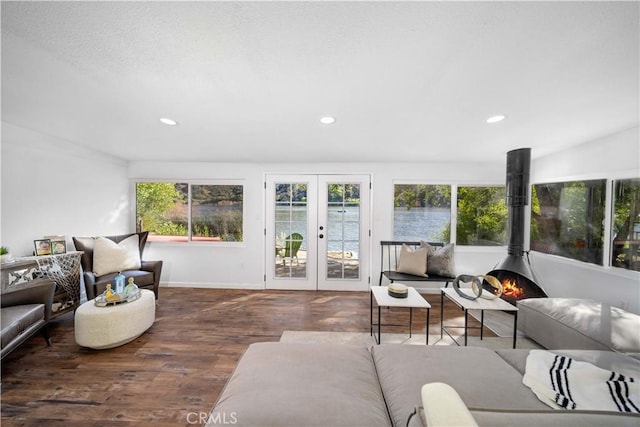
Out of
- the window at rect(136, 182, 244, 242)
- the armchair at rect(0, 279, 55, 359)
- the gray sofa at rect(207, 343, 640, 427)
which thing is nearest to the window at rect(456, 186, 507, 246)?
the gray sofa at rect(207, 343, 640, 427)

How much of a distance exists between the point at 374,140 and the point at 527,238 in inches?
120

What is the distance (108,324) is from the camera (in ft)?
6.67

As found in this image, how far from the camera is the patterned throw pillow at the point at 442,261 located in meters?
3.32

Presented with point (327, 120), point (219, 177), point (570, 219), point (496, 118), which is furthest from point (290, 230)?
point (570, 219)

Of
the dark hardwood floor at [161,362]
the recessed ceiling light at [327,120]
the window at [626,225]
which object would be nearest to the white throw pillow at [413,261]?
the dark hardwood floor at [161,362]

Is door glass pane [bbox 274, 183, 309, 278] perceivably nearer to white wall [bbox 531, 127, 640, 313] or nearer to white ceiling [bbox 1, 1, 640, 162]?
white ceiling [bbox 1, 1, 640, 162]

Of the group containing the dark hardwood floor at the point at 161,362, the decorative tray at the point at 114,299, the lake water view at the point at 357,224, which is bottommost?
the dark hardwood floor at the point at 161,362

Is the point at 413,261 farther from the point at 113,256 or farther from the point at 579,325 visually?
the point at 113,256

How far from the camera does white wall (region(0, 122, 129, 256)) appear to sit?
7.70 feet

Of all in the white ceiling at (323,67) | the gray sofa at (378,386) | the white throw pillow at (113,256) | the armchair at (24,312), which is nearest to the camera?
the gray sofa at (378,386)

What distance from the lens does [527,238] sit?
11.5ft

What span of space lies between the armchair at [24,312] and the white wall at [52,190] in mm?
832

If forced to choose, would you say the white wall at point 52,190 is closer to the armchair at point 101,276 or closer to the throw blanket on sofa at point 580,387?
the armchair at point 101,276

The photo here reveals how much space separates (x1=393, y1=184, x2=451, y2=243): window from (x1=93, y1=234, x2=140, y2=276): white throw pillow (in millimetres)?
3927
